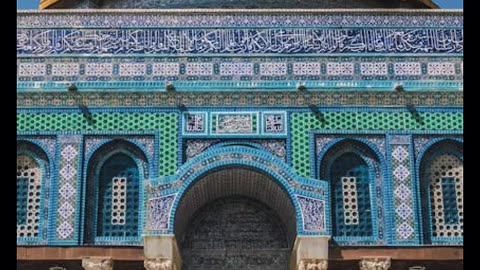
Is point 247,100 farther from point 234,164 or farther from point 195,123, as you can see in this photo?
point 234,164

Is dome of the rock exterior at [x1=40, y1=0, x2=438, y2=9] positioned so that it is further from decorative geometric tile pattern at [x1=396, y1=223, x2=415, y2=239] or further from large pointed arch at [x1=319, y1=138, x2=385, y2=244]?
decorative geometric tile pattern at [x1=396, y1=223, x2=415, y2=239]

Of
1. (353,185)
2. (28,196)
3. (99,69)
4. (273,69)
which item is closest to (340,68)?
(273,69)

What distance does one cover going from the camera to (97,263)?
37.8 ft

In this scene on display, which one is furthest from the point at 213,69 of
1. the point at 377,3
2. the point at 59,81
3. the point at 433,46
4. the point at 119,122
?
the point at 377,3

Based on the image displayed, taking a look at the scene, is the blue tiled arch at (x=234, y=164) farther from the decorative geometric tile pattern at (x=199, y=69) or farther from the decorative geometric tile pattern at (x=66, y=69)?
the decorative geometric tile pattern at (x=66, y=69)

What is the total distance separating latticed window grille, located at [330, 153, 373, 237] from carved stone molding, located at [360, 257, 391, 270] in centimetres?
→ 53

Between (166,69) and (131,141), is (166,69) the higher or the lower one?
the higher one

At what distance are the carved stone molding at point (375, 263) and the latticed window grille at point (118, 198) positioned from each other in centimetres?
348

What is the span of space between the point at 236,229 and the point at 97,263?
8.38 feet

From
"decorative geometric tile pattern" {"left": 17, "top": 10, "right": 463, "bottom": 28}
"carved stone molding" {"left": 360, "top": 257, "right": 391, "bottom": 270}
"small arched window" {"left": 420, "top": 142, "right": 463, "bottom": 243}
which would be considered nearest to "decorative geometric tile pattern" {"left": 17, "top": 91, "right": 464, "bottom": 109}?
"small arched window" {"left": 420, "top": 142, "right": 463, "bottom": 243}

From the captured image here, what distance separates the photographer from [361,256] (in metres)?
11.8

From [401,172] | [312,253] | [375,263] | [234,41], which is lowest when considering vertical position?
[375,263]

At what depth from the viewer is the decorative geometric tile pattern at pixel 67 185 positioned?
1186 centimetres

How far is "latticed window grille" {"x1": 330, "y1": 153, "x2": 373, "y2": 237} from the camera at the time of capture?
12.2 m
